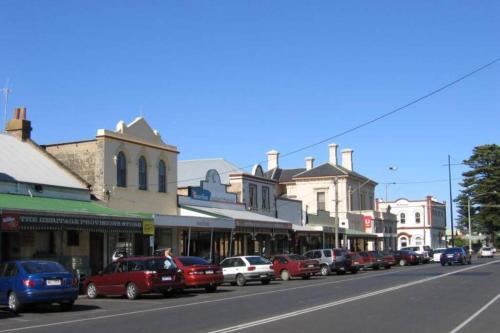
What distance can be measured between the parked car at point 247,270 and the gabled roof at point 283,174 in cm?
3784

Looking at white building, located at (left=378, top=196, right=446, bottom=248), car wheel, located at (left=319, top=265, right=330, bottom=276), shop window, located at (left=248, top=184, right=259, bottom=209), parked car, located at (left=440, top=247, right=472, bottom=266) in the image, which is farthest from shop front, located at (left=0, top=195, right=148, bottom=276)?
white building, located at (left=378, top=196, right=446, bottom=248)

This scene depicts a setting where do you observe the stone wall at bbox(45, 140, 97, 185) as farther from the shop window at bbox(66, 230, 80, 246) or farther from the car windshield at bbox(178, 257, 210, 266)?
the car windshield at bbox(178, 257, 210, 266)

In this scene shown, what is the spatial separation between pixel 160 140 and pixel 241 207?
9606 millimetres

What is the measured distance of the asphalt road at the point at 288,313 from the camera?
13.2m

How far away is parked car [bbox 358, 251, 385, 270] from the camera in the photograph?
43969mm

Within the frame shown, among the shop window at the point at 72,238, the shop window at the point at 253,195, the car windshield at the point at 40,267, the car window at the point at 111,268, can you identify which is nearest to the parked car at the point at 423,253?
the shop window at the point at 253,195

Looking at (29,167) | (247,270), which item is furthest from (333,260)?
(29,167)

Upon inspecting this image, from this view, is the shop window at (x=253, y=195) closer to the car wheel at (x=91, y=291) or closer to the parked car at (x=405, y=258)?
the parked car at (x=405, y=258)

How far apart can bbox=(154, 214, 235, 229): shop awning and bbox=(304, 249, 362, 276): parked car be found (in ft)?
20.1

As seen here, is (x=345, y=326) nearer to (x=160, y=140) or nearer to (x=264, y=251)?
(x=160, y=140)

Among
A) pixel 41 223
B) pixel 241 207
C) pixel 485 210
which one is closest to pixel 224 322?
pixel 41 223

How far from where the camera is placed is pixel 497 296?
64.6ft

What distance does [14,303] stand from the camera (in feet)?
58.5

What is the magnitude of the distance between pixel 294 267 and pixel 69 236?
11.1 metres
